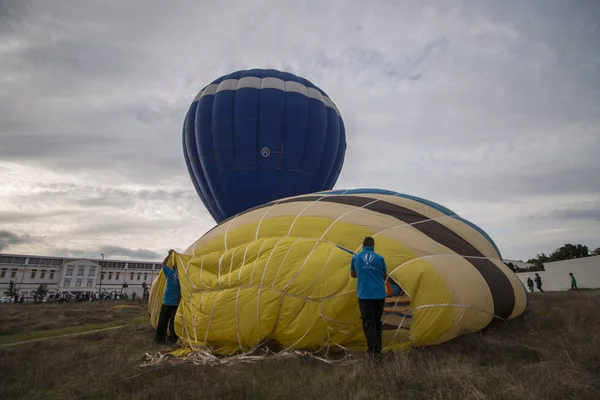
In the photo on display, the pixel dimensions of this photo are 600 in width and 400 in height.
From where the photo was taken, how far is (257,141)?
38.0ft

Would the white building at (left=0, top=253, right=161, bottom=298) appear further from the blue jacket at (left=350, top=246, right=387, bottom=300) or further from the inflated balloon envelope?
the blue jacket at (left=350, top=246, right=387, bottom=300)

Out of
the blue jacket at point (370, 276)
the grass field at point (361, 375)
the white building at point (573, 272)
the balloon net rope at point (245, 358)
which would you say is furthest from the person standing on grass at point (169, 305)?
the white building at point (573, 272)

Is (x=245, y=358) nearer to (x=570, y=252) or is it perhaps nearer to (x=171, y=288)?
(x=171, y=288)

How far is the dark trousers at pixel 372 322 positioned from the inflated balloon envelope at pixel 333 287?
376 mm

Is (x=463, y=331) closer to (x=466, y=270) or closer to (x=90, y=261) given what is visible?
(x=466, y=270)

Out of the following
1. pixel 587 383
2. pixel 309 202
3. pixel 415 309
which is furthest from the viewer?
pixel 309 202

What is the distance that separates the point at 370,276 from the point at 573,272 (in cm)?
2668

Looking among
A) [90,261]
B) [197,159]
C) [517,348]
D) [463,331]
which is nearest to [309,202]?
[463,331]

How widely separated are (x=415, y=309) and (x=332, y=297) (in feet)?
2.76

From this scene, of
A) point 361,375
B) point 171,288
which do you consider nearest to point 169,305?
point 171,288

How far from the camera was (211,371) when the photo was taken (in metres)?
3.04

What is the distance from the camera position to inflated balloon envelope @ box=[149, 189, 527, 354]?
372cm

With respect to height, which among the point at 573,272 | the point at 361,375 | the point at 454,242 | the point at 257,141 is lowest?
the point at 361,375

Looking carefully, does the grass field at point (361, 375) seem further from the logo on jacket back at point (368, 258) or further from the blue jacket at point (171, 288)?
the blue jacket at point (171, 288)
